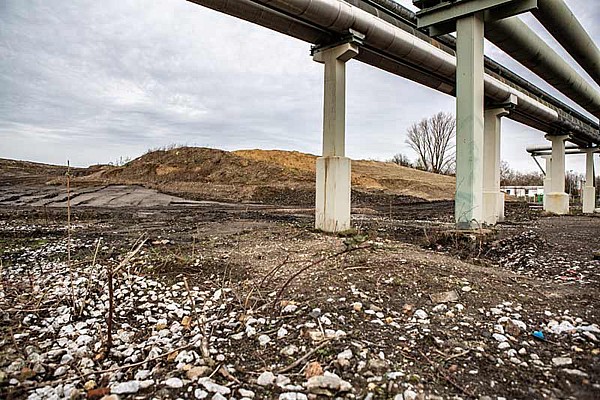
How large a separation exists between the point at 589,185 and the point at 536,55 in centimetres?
1317

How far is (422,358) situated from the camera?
186 centimetres

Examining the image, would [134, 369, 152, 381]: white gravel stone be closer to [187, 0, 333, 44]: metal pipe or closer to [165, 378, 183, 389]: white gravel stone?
[165, 378, 183, 389]: white gravel stone

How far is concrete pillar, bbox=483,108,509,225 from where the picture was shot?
8.88 meters

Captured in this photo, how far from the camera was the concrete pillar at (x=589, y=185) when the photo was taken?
53.1 ft

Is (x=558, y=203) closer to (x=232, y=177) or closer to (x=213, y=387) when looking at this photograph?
(x=232, y=177)

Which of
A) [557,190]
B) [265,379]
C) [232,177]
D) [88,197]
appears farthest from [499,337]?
[232,177]

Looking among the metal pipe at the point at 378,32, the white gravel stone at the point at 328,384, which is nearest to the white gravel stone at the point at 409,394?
the white gravel stone at the point at 328,384

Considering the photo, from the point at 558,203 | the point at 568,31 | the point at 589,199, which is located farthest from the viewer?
the point at 589,199

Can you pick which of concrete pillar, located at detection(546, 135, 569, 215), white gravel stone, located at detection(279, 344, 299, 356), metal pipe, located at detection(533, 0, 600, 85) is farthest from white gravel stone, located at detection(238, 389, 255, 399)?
concrete pillar, located at detection(546, 135, 569, 215)

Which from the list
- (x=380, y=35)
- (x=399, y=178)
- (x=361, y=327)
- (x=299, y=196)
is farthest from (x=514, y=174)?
(x=361, y=327)

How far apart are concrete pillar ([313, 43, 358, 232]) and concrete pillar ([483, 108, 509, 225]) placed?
4919mm

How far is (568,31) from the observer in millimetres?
6277

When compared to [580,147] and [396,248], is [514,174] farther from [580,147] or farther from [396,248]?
[396,248]

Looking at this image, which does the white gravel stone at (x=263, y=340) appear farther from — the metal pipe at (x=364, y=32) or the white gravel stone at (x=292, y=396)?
the metal pipe at (x=364, y=32)
